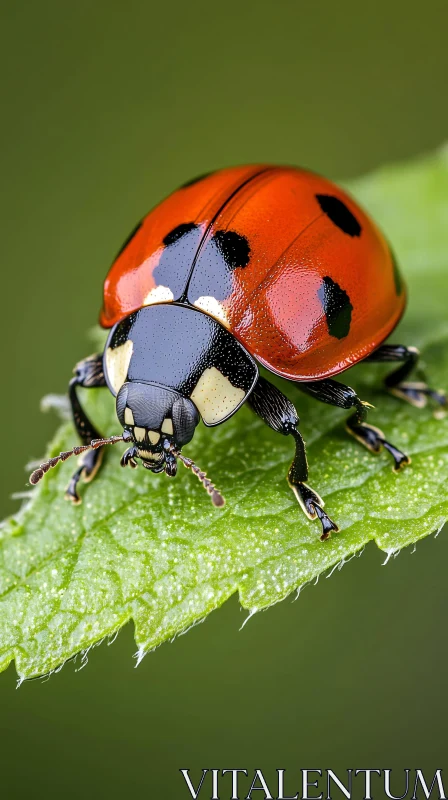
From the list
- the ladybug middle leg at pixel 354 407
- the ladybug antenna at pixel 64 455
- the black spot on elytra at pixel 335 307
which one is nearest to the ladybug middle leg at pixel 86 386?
the ladybug antenna at pixel 64 455

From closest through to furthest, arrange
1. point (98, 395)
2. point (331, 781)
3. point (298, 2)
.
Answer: point (98, 395), point (331, 781), point (298, 2)

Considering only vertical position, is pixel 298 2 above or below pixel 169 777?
above

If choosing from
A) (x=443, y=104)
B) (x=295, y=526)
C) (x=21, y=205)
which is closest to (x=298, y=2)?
(x=443, y=104)

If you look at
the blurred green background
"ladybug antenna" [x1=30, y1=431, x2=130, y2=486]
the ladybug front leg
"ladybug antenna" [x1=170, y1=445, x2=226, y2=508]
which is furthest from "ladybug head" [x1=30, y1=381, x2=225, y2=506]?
the blurred green background

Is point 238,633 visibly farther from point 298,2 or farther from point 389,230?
point 298,2

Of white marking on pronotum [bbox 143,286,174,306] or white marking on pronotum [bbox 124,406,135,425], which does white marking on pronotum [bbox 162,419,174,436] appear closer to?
white marking on pronotum [bbox 124,406,135,425]

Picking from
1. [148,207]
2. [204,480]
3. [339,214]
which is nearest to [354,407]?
[204,480]

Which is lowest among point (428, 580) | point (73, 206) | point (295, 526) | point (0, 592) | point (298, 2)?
point (428, 580)
